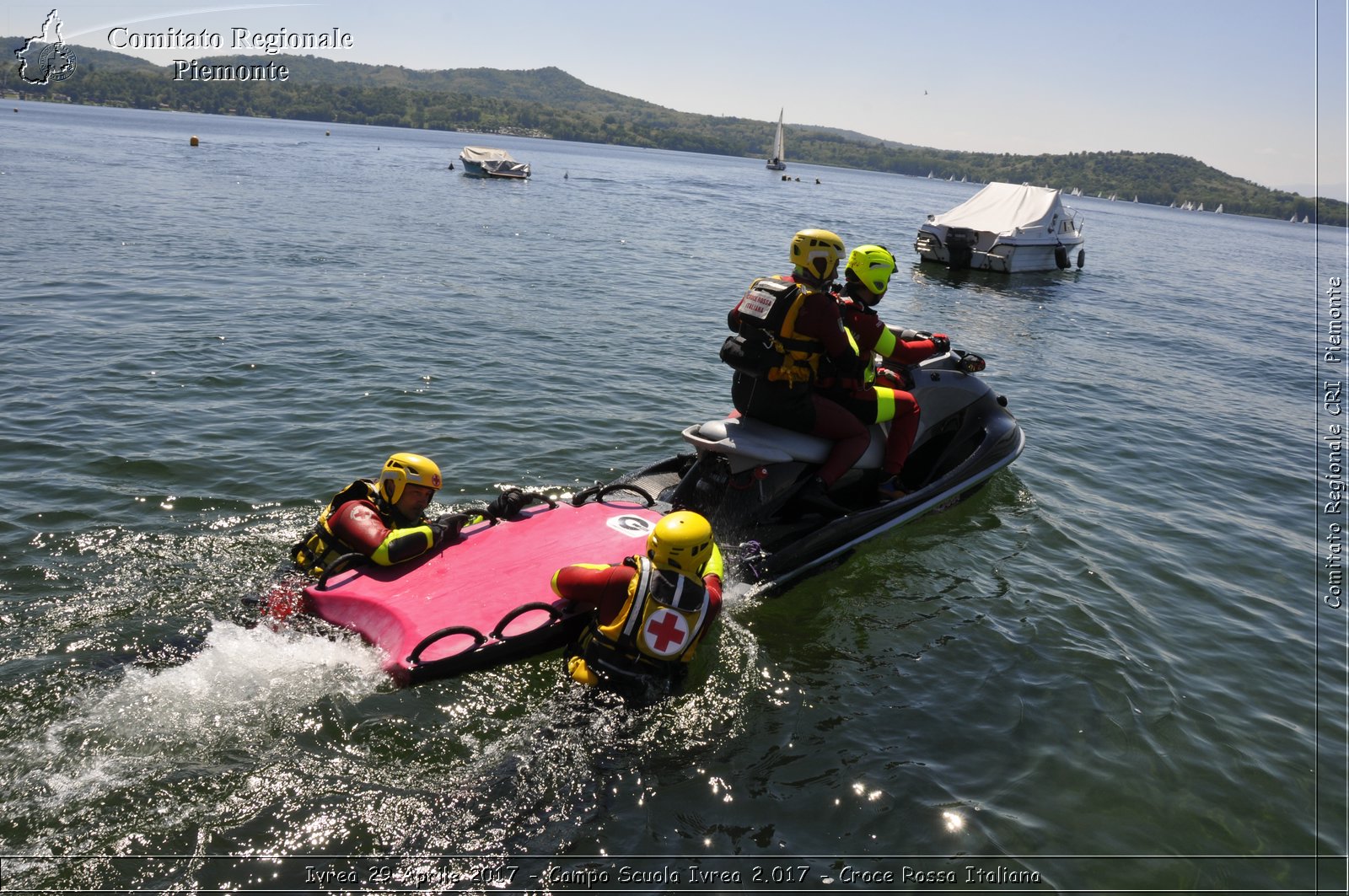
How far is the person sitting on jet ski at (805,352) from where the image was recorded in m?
7.34

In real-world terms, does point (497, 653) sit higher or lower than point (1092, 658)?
higher

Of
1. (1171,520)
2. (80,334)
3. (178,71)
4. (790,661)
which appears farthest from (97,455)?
(178,71)

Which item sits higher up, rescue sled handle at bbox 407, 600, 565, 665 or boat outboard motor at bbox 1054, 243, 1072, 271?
boat outboard motor at bbox 1054, 243, 1072, 271

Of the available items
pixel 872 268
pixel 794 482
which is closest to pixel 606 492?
pixel 794 482

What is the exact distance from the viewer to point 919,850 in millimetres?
5277

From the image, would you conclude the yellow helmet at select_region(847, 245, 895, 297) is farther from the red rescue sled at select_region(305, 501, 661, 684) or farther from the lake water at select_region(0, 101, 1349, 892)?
the red rescue sled at select_region(305, 501, 661, 684)

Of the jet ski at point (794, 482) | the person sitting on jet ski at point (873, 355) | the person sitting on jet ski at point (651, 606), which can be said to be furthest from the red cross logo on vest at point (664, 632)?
the person sitting on jet ski at point (873, 355)

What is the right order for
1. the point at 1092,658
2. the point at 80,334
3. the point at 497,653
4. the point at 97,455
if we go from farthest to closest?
1. the point at 80,334
2. the point at 97,455
3. the point at 1092,658
4. the point at 497,653

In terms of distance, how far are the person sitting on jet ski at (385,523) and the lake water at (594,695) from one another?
776 mm

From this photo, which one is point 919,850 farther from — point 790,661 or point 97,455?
point 97,455

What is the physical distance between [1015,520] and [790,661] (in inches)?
183

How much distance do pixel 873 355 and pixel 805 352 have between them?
1027mm

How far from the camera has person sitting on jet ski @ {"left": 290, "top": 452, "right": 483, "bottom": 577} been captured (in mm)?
6637

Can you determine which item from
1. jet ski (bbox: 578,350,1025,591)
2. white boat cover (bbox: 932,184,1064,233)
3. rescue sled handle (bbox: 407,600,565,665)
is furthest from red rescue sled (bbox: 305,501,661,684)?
white boat cover (bbox: 932,184,1064,233)
